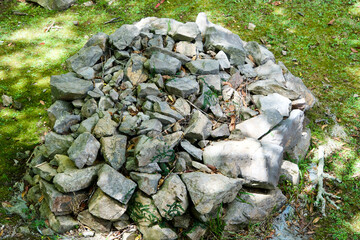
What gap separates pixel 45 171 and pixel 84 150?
0.48 m

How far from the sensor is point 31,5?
6602 mm

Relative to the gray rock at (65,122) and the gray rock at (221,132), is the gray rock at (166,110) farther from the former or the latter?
the gray rock at (65,122)

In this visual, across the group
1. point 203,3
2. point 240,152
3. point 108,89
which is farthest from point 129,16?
point 240,152

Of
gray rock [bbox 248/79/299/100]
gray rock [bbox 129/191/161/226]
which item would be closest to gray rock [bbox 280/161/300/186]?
gray rock [bbox 248/79/299/100]

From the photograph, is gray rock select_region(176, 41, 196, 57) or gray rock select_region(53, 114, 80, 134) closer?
gray rock select_region(53, 114, 80, 134)

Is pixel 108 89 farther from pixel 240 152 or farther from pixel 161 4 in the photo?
pixel 161 4

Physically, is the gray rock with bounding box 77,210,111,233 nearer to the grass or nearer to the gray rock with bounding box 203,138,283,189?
the grass

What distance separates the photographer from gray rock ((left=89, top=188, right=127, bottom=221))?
2.94m

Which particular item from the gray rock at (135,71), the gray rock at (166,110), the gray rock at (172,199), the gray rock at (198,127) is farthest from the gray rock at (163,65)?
the gray rock at (172,199)

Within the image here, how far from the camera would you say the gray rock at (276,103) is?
378 centimetres

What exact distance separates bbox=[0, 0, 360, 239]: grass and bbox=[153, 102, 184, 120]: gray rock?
5.62 ft

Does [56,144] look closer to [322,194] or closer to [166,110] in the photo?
[166,110]

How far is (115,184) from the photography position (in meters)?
2.97

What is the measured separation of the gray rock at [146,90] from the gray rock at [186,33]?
1.07 meters
